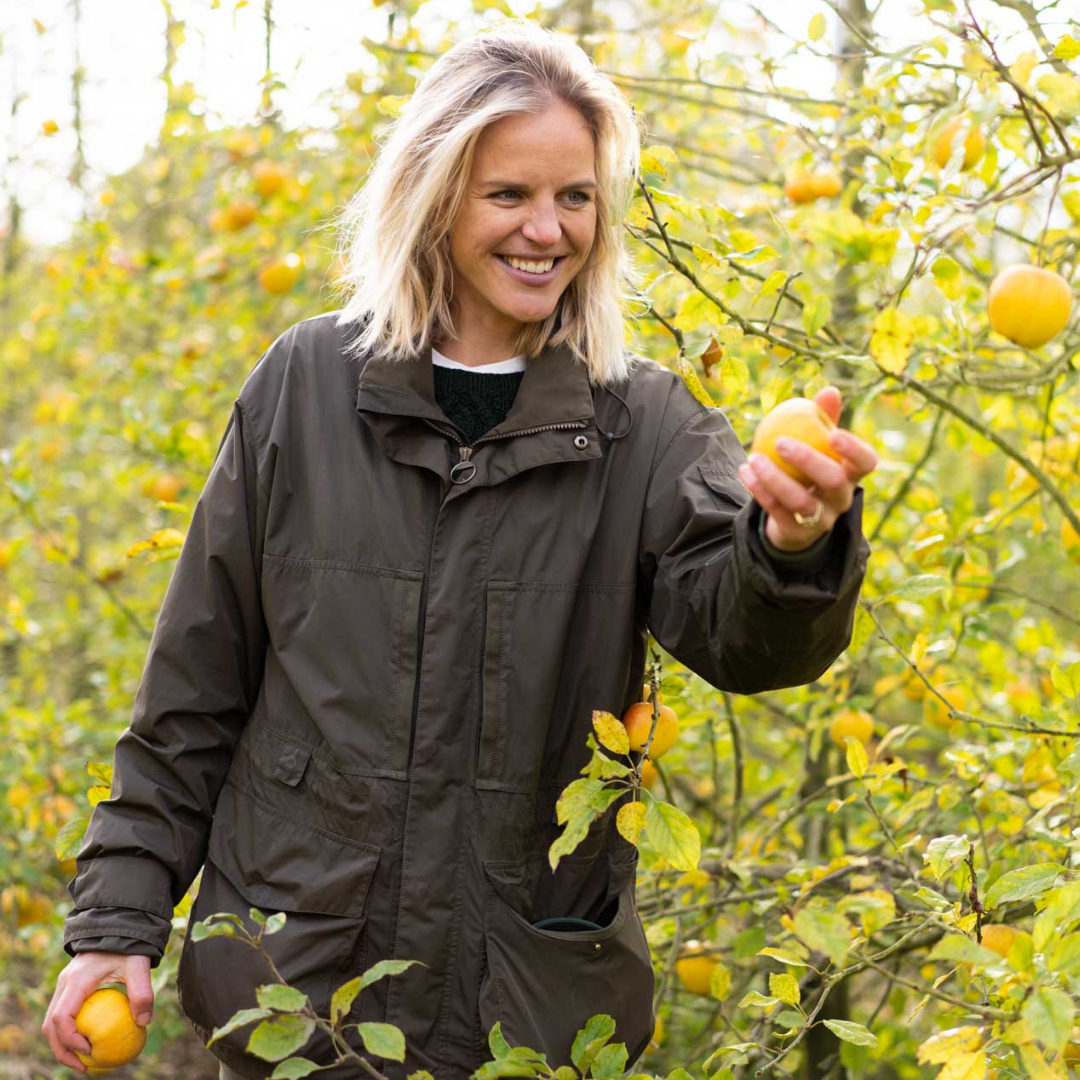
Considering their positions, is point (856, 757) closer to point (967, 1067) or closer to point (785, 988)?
point (785, 988)

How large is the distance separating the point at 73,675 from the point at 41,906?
4.85 ft

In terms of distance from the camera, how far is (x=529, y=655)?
1.64 metres

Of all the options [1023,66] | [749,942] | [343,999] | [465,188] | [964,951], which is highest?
[1023,66]

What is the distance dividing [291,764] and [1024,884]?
92 centimetres

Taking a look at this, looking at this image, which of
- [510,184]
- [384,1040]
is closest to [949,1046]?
[384,1040]

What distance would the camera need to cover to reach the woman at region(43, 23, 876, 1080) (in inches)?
63.9

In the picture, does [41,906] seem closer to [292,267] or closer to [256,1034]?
[292,267]

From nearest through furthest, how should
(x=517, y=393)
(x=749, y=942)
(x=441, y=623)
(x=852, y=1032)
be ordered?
(x=852, y=1032) < (x=441, y=623) < (x=517, y=393) < (x=749, y=942)

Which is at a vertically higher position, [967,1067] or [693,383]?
[693,383]

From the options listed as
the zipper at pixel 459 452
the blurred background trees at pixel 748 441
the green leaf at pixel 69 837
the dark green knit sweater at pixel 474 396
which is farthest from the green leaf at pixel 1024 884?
the green leaf at pixel 69 837

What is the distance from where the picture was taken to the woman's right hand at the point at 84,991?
5.45 feet

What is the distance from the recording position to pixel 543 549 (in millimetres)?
1658

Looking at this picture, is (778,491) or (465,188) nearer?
(778,491)

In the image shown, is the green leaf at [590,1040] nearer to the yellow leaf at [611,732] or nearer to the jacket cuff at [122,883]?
the yellow leaf at [611,732]
